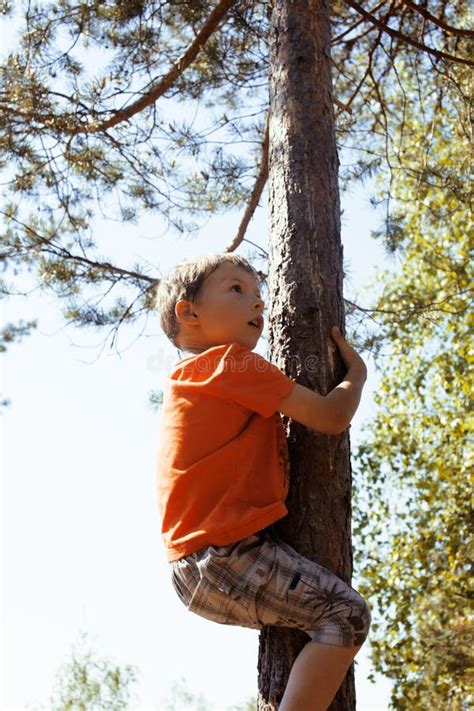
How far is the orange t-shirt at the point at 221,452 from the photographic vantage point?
208 cm

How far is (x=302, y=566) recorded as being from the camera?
2.07 metres

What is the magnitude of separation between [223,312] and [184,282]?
0.52 feet

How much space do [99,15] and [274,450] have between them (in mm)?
3524

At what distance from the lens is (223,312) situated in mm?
2363

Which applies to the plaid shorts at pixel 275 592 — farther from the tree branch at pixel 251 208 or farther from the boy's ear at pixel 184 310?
the tree branch at pixel 251 208

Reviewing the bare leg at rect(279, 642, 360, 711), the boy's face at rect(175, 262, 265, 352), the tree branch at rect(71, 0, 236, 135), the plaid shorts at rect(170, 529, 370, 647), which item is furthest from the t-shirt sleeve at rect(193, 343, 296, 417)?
the tree branch at rect(71, 0, 236, 135)

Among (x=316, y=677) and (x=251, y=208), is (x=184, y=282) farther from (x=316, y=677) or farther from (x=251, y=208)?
(x=251, y=208)

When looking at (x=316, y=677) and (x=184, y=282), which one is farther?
(x=184, y=282)

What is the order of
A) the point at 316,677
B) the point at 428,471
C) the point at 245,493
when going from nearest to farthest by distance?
the point at 316,677 → the point at 245,493 → the point at 428,471

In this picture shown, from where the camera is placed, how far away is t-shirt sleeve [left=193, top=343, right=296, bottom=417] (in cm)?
214

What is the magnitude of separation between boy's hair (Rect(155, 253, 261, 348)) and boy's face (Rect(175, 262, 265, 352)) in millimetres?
16

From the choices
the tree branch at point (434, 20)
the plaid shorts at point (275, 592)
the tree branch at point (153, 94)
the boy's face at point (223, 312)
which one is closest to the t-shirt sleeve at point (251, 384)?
the boy's face at point (223, 312)

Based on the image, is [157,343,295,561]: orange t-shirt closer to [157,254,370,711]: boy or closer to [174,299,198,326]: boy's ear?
[157,254,370,711]: boy

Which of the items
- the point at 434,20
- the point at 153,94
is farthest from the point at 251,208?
the point at 434,20
